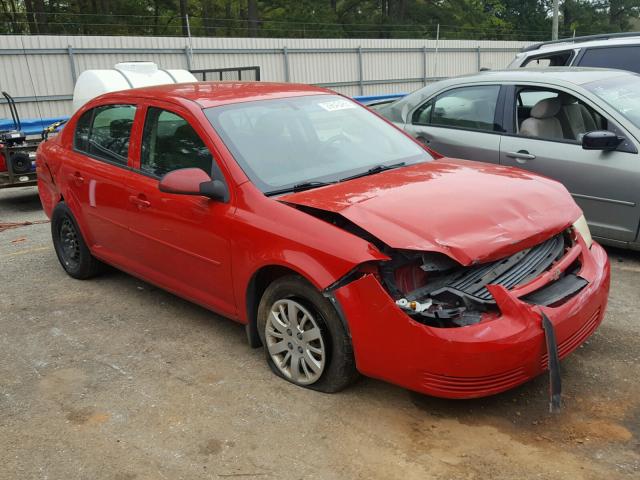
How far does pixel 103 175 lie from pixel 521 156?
3.53 m

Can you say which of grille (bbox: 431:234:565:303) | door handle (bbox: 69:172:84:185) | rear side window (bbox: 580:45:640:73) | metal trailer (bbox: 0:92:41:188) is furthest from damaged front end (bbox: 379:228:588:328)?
metal trailer (bbox: 0:92:41:188)

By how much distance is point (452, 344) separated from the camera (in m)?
2.88

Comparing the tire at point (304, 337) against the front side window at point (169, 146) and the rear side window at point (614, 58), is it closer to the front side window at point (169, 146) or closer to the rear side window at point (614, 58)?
the front side window at point (169, 146)

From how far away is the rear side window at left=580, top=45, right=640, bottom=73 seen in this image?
7461 mm

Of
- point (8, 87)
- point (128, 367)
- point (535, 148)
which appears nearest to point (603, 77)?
point (535, 148)

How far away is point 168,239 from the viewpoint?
421 centimetres

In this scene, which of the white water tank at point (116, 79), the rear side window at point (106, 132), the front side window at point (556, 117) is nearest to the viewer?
the rear side window at point (106, 132)

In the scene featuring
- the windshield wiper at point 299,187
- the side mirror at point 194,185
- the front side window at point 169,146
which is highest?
the front side window at point 169,146

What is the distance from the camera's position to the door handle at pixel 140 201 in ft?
14.1

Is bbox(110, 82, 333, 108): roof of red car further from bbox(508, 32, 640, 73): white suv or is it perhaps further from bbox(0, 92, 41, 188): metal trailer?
bbox(0, 92, 41, 188): metal trailer

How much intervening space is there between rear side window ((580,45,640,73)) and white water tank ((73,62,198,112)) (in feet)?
21.7

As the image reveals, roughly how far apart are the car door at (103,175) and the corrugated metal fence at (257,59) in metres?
11.6

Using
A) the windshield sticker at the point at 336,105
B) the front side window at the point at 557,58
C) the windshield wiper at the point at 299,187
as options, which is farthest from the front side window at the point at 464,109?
the windshield wiper at the point at 299,187

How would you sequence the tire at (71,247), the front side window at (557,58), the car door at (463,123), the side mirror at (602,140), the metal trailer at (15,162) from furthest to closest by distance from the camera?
the metal trailer at (15,162) → the front side window at (557,58) → the car door at (463,123) → the tire at (71,247) → the side mirror at (602,140)
